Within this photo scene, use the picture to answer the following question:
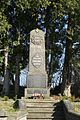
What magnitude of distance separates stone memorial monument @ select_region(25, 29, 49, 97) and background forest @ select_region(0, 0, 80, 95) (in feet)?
21.1

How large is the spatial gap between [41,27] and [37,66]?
11.9 meters

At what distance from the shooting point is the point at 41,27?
1379 inches

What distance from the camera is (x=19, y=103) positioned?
18812 mm

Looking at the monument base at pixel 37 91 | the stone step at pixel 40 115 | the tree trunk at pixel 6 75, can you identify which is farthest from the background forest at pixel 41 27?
the stone step at pixel 40 115

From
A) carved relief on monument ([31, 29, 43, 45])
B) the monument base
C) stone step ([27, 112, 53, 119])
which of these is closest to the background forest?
carved relief on monument ([31, 29, 43, 45])

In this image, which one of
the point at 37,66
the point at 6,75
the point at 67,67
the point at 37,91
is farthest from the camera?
the point at 6,75

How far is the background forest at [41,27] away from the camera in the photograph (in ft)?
103

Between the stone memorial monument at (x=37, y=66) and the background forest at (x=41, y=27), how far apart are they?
644cm

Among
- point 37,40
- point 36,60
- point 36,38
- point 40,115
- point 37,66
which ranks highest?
point 36,38

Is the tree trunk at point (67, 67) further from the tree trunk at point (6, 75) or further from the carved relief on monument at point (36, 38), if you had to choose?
the carved relief on monument at point (36, 38)

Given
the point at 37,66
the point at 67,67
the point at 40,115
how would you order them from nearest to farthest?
the point at 40,115, the point at 37,66, the point at 67,67

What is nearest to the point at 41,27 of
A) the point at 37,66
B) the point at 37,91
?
the point at 37,66

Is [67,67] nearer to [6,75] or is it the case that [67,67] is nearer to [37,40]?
[6,75]

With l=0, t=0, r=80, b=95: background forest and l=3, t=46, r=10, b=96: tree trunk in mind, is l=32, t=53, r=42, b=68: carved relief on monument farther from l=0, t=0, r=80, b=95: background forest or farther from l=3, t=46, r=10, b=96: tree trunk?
l=3, t=46, r=10, b=96: tree trunk
